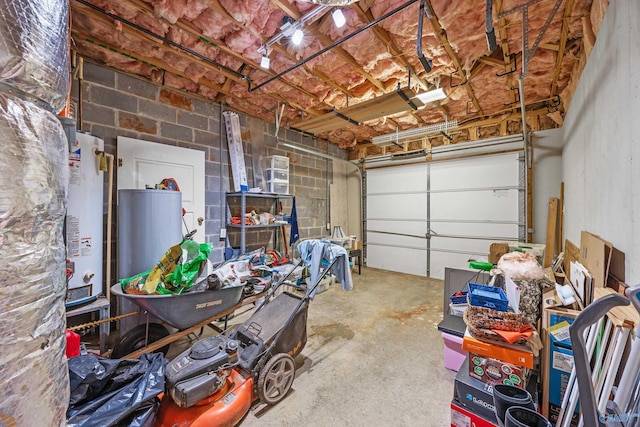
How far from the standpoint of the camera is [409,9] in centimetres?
213

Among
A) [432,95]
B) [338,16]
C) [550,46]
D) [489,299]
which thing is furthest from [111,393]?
[550,46]

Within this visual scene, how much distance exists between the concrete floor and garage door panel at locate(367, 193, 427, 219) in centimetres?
221

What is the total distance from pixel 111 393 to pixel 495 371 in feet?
7.04

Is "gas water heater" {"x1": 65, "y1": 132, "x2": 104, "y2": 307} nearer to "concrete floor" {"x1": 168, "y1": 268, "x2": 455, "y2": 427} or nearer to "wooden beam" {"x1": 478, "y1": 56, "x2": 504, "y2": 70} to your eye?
"concrete floor" {"x1": 168, "y1": 268, "x2": 455, "y2": 427}

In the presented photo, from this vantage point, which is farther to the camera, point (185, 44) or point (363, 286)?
point (363, 286)

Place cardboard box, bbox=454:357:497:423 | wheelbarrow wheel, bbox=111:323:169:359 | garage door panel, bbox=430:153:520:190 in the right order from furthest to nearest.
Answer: garage door panel, bbox=430:153:520:190
wheelbarrow wheel, bbox=111:323:169:359
cardboard box, bbox=454:357:497:423

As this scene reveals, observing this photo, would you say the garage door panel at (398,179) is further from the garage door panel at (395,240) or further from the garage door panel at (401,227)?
the garage door panel at (395,240)

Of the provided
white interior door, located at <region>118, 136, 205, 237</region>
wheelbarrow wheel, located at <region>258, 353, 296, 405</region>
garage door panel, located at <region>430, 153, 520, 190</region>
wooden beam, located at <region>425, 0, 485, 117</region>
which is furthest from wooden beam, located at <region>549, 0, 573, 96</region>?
white interior door, located at <region>118, 136, 205, 237</region>

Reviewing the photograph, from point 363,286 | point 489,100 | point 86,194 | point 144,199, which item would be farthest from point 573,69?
point 86,194

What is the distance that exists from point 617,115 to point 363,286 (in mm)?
3964

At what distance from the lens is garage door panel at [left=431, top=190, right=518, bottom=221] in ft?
15.2

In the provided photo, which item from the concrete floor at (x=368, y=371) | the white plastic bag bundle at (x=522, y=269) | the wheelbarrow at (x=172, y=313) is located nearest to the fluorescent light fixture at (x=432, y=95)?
the white plastic bag bundle at (x=522, y=269)

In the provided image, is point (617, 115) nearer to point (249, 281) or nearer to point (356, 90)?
point (356, 90)

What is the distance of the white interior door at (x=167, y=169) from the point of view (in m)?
2.94
